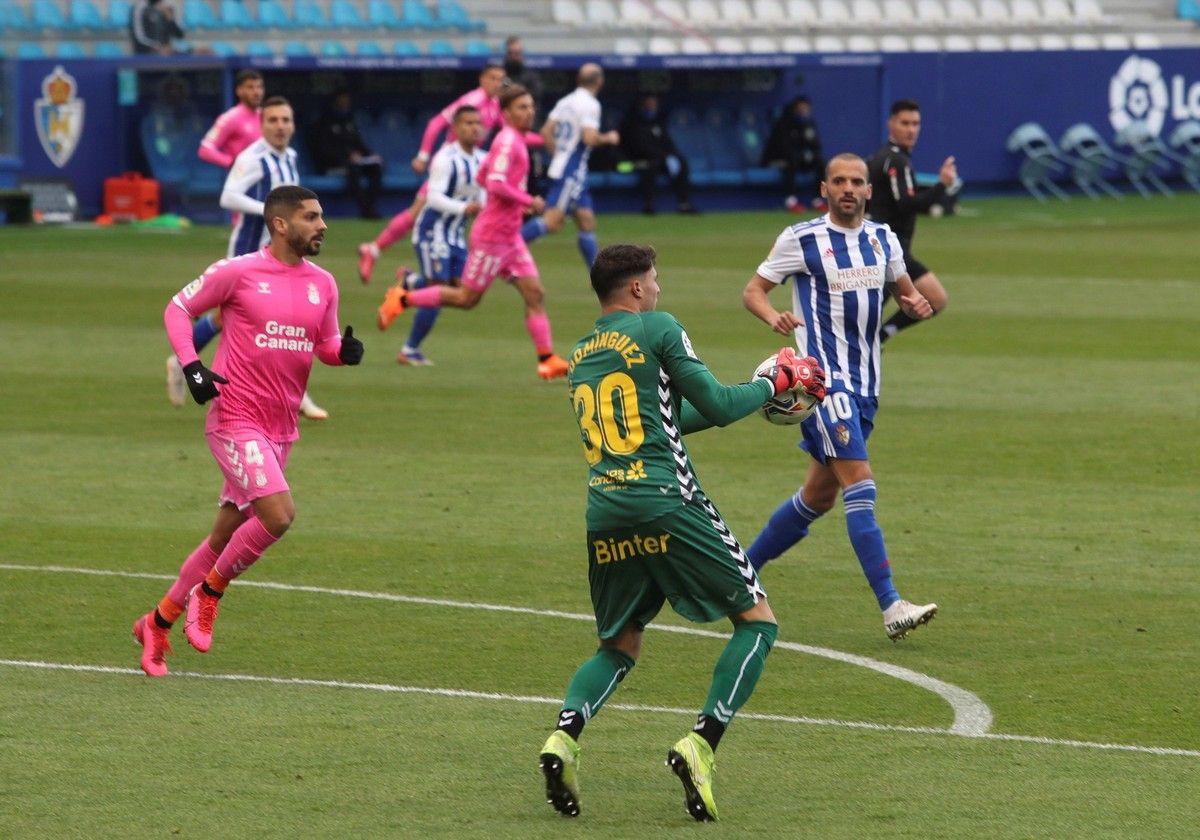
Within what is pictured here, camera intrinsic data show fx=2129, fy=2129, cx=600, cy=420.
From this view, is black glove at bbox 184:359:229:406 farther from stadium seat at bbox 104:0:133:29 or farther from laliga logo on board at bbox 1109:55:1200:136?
laliga logo on board at bbox 1109:55:1200:136

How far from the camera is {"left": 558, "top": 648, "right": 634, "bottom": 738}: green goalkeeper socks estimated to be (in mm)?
6113

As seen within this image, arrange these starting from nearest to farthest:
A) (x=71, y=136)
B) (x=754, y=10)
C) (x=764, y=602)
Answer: (x=764, y=602), (x=71, y=136), (x=754, y=10)

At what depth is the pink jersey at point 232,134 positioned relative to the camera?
16.9 meters

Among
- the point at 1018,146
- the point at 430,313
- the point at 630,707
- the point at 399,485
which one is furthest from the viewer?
the point at 1018,146

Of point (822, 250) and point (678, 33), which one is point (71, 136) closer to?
point (678, 33)

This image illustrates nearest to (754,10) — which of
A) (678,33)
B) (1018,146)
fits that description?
(678,33)

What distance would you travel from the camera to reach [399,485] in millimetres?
11938

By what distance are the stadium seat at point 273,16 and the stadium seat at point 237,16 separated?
0.55 feet

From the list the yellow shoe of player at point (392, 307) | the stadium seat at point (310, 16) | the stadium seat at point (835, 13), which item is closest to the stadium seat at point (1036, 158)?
the stadium seat at point (835, 13)

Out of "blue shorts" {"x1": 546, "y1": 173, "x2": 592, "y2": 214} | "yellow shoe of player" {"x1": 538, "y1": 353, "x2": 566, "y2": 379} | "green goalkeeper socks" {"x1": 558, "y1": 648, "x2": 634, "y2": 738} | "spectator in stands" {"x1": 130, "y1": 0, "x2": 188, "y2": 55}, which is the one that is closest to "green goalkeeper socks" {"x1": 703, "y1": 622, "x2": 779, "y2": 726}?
"green goalkeeper socks" {"x1": 558, "y1": 648, "x2": 634, "y2": 738}

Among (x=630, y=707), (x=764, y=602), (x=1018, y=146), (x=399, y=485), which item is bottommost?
(x=1018, y=146)

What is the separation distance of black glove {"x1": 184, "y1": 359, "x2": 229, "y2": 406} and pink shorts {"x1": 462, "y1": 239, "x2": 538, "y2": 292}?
858 cm

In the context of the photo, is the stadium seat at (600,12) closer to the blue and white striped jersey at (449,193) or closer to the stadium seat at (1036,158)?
the stadium seat at (1036,158)

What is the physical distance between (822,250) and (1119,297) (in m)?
13.4
